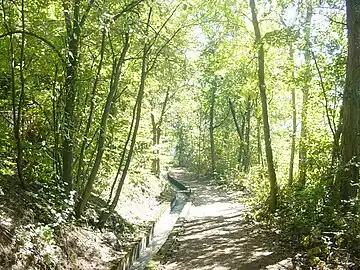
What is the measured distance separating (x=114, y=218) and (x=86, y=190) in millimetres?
2161

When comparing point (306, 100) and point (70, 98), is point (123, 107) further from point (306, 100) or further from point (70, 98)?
point (306, 100)

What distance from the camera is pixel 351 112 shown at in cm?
770

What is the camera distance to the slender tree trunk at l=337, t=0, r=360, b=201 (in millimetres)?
7605

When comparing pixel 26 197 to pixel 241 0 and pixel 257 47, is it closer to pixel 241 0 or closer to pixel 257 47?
pixel 257 47

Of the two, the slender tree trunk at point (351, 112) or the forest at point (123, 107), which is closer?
the forest at point (123, 107)

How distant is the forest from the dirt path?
549 millimetres

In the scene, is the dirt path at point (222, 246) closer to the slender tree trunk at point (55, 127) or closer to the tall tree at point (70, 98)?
the tall tree at point (70, 98)

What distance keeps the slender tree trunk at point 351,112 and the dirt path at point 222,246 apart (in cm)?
199

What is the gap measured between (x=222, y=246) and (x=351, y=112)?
4.37 meters

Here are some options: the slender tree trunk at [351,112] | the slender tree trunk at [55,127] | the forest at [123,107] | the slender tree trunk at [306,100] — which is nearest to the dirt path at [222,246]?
the forest at [123,107]

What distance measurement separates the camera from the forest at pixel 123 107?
21.8 feet

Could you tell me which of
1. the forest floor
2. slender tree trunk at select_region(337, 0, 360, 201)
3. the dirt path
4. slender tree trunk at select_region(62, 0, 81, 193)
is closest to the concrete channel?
the forest floor

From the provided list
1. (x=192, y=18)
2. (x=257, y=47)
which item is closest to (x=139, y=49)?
(x=192, y=18)

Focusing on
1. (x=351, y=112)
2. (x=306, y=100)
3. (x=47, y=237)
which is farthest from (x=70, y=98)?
(x=306, y=100)
